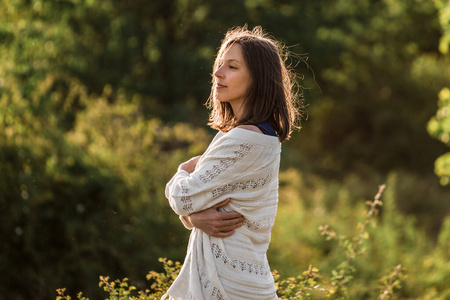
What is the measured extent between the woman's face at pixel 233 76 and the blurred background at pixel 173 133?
621 millimetres

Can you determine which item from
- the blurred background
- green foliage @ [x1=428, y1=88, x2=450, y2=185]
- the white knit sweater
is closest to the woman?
the white knit sweater

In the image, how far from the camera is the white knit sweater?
8.13ft

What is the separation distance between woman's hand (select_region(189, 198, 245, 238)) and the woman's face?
1.45 ft

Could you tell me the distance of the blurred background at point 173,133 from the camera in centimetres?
634

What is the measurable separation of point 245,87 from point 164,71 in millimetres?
13970

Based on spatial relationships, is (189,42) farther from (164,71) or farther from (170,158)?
(170,158)

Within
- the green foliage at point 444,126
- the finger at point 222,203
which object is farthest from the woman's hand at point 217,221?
the green foliage at point 444,126

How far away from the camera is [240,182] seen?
252 centimetres

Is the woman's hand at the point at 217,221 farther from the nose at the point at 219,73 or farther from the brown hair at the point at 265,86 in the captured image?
the nose at the point at 219,73

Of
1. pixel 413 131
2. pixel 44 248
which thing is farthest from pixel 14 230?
pixel 413 131

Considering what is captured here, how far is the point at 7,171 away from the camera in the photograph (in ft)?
20.7

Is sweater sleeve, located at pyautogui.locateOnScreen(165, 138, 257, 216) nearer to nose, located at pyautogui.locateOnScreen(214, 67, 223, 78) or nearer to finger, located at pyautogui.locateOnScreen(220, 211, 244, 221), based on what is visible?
finger, located at pyautogui.locateOnScreen(220, 211, 244, 221)

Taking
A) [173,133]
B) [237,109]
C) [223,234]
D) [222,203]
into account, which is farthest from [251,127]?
[173,133]

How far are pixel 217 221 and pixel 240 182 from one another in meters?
0.18
